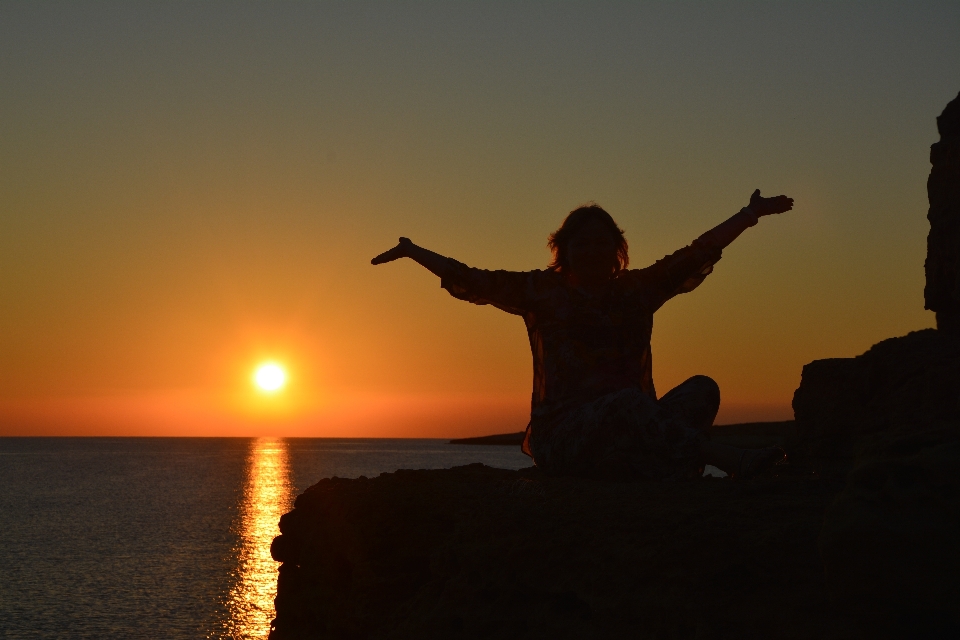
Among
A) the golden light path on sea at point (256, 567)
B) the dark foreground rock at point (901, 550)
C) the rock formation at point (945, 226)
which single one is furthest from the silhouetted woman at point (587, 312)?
the golden light path on sea at point (256, 567)

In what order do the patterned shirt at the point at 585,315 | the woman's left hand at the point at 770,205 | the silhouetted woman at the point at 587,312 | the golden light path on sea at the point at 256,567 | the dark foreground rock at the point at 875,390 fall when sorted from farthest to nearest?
the golden light path on sea at the point at 256,567 → the dark foreground rock at the point at 875,390 → the woman's left hand at the point at 770,205 → the patterned shirt at the point at 585,315 → the silhouetted woman at the point at 587,312

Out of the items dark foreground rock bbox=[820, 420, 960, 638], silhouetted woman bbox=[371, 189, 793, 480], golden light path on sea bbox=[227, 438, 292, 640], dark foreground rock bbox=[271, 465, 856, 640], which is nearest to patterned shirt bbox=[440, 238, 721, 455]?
silhouetted woman bbox=[371, 189, 793, 480]

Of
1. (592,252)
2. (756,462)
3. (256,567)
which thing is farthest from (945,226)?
(256,567)

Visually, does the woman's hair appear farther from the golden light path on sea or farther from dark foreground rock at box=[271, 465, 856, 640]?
the golden light path on sea

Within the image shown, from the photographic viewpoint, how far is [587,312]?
6465 mm

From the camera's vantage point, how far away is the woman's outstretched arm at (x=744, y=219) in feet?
21.6

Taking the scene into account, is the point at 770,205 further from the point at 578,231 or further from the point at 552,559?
the point at 552,559

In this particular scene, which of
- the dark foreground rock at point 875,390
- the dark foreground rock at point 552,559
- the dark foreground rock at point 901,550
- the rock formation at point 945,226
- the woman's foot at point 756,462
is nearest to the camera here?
the dark foreground rock at point 901,550

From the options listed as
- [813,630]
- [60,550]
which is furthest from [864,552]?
[60,550]

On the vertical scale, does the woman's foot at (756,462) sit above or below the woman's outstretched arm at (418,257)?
below

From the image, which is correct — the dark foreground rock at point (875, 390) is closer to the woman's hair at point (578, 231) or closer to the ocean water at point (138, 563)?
the woman's hair at point (578, 231)

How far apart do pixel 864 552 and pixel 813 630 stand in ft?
1.40

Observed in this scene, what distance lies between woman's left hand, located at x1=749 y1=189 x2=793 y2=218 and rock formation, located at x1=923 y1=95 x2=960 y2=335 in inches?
133

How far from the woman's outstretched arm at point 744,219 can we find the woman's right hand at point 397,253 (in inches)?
81.1
